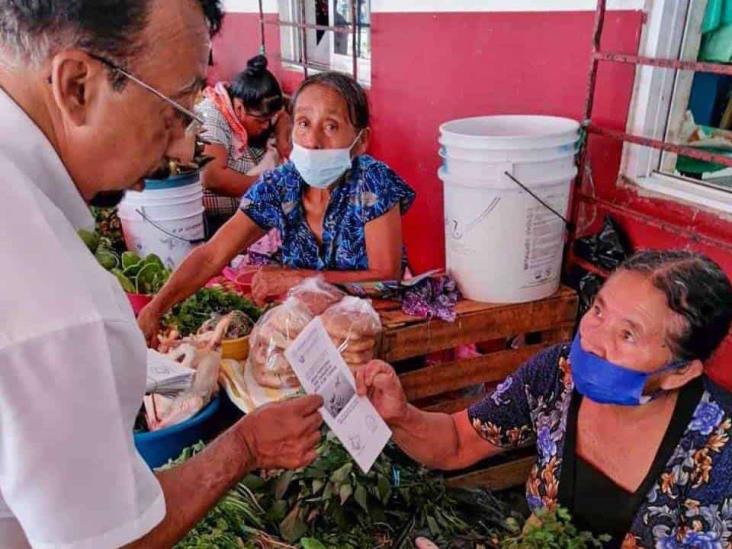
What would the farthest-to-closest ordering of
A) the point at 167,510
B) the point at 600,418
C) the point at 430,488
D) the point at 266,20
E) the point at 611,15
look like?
the point at 266,20
the point at 611,15
the point at 430,488
the point at 600,418
the point at 167,510

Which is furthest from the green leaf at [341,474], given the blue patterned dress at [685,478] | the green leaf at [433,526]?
the blue patterned dress at [685,478]

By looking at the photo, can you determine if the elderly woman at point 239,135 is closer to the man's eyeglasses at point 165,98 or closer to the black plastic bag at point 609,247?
the black plastic bag at point 609,247

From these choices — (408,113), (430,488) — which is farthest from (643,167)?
(408,113)

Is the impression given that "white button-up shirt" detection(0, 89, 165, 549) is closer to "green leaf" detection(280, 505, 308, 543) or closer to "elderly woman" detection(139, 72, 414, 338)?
"green leaf" detection(280, 505, 308, 543)

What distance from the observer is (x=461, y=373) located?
2139mm

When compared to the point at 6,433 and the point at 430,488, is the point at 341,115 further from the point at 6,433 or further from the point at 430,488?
the point at 6,433

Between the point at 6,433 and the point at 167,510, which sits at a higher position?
the point at 6,433

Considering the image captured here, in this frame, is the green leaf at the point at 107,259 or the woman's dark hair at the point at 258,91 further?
the woman's dark hair at the point at 258,91

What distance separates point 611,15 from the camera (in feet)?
6.77

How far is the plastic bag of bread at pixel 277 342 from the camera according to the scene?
1.90m

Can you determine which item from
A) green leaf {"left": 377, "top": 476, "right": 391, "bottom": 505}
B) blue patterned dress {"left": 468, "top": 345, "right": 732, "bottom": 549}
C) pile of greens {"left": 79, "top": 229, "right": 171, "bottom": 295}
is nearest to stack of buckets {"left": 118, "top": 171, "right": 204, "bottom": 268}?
pile of greens {"left": 79, "top": 229, "right": 171, "bottom": 295}

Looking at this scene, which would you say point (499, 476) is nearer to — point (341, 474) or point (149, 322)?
point (341, 474)

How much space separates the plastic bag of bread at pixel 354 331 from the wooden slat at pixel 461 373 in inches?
9.3

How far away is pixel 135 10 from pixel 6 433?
19.8 inches
